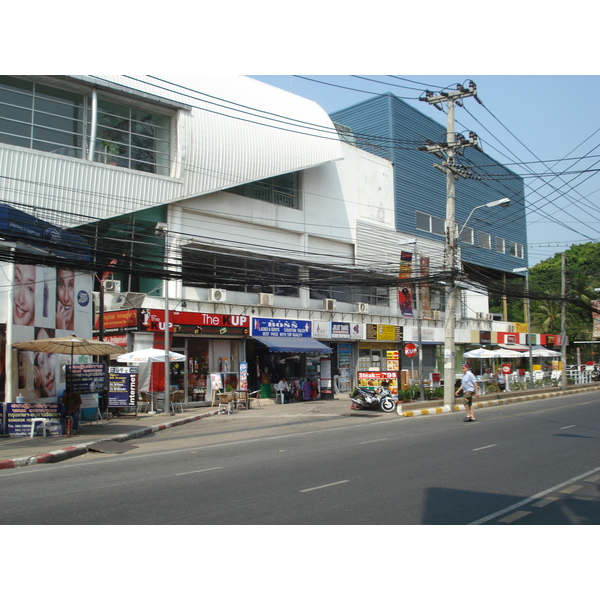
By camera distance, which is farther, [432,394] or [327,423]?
[432,394]

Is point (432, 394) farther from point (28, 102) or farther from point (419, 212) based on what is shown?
point (28, 102)

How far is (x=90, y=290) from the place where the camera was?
72.4 feet

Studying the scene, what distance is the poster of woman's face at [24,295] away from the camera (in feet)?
55.8

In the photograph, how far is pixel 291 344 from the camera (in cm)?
2909

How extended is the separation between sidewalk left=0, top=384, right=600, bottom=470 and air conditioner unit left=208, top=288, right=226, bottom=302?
503cm

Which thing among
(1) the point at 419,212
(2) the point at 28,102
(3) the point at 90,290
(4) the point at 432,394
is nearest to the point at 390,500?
(3) the point at 90,290

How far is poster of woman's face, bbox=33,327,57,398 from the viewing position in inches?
720

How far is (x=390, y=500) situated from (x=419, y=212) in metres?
35.1

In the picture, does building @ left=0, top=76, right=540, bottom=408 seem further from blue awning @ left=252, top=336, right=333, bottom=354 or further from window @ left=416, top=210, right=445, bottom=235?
window @ left=416, top=210, right=445, bottom=235

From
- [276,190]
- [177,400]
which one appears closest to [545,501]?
[177,400]

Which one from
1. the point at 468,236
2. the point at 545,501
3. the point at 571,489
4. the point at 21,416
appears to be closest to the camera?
the point at 545,501

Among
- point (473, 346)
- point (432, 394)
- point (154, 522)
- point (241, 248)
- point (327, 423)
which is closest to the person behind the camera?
point (154, 522)

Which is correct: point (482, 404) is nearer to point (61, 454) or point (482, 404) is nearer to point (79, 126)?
point (61, 454)

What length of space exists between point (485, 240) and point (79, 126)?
3538 cm
